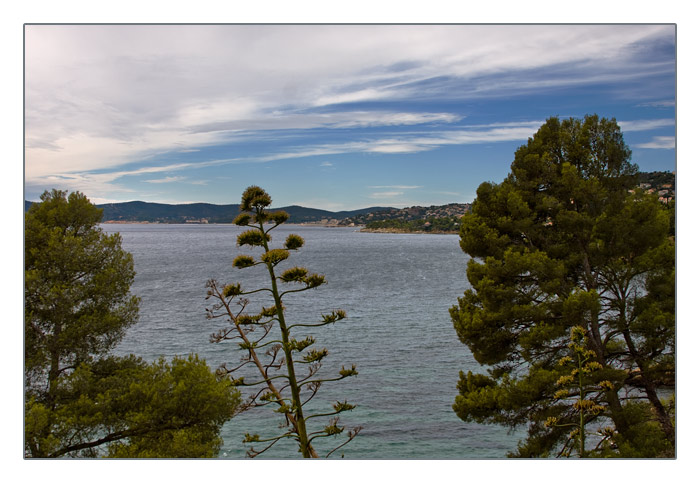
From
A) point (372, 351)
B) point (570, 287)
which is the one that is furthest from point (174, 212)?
point (372, 351)

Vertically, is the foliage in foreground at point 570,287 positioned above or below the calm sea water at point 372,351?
above

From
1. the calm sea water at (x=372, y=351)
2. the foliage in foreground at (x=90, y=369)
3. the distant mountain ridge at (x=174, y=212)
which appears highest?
the distant mountain ridge at (x=174, y=212)

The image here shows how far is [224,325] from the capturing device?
16906 millimetres

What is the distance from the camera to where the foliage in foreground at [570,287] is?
6438 mm

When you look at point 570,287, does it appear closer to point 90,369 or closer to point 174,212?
point 90,369

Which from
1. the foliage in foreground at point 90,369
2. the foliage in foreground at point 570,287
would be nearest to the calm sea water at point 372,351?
the foliage in foreground at point 90,369

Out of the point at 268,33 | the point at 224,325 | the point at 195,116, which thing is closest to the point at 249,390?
the point at 224,325

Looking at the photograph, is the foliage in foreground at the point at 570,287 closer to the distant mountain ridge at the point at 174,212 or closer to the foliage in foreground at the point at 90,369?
the distant mountain ridge at the point at 174,212

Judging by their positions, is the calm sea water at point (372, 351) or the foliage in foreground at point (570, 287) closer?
the foliage in foreground at point (570, 287)

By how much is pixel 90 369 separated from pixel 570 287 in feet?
19.5

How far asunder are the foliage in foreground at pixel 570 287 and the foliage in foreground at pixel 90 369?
3.46 m

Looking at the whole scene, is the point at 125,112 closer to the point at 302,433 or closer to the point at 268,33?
the point at 268,33

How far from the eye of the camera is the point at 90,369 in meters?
6.53
